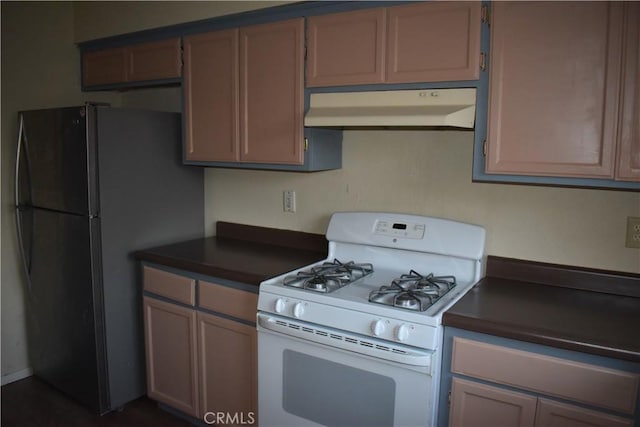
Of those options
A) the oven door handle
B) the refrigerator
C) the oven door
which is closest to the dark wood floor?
the refrigerator

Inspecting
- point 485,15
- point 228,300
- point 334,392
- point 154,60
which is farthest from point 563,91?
point 154,60

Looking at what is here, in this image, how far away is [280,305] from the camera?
204 cm

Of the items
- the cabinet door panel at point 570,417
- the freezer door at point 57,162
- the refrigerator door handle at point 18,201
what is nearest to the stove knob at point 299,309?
the cabinet door panel at point 570,417

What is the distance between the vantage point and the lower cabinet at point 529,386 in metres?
1.54

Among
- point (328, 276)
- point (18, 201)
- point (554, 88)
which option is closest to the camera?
point (554, 88)

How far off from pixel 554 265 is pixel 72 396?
8.31 feet

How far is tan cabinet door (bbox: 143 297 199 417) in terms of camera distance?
2.54 m

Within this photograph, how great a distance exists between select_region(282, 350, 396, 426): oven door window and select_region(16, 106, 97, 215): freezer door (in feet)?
4.18

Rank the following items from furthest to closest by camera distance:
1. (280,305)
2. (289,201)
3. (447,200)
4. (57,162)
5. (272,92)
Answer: (289,201) → (57,162) → (272,92) → (447,200) → (280,305)

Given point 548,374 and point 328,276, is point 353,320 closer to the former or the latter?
point 328,276

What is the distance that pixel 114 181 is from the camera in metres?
2.60

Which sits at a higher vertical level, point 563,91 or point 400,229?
point 563,91

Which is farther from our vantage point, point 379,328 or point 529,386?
point 379,328

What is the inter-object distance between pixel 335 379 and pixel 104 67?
2.32 meters
